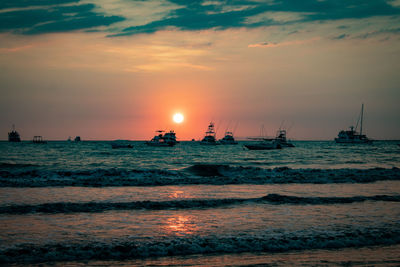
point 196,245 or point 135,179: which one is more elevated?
point 196,245

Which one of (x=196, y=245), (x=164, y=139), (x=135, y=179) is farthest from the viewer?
(x=164, y=139)

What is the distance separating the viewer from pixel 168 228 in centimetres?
1220

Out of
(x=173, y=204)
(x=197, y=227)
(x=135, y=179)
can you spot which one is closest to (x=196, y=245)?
(x=197, y=227)

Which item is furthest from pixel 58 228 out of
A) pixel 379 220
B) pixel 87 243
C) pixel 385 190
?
pixel 385 190

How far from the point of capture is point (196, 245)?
403 inches

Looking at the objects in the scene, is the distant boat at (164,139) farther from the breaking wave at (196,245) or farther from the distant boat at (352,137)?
the breaking wave at (196,245)

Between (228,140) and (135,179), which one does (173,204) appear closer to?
(135,179)

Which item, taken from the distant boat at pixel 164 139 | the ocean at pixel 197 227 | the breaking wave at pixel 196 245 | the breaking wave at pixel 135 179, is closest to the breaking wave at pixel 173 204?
the ocean at pixel 197 227

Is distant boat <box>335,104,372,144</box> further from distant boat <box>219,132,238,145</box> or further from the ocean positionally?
the ocean

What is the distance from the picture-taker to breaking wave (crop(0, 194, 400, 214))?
15.2 metres

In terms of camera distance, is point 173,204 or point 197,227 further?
point 173,204

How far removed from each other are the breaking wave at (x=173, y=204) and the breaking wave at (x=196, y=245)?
5.43 meters

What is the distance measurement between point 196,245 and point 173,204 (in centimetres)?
697

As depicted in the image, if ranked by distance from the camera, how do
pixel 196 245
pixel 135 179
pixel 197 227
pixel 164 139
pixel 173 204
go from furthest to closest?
pixel 164 139 → pixel 135 179 → pixel 173 204 → pixel 197 227 → pixel 196 245
